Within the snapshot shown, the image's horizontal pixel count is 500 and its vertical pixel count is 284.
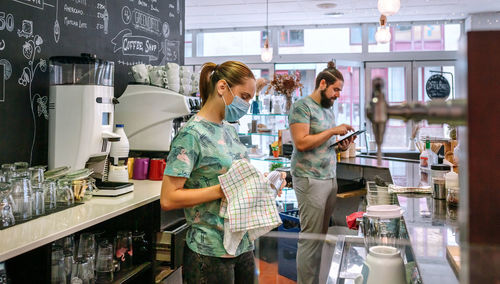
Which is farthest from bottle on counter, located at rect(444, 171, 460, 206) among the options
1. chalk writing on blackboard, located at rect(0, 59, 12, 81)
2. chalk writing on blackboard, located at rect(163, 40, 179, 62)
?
chalk writing on blackboard, located at rect(163, 40, 179, 62)

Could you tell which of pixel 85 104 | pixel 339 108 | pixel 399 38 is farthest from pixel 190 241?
pixel 399 38

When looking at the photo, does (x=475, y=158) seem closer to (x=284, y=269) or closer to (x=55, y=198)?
(x=55, y=198)

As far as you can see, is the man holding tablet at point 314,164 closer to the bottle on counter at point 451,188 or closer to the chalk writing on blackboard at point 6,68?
the bottle on counter at point 451,188

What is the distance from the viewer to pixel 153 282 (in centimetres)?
254

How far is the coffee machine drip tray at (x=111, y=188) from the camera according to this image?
242 cm

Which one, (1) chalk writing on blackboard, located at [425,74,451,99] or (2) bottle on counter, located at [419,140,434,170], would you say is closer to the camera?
(2) bottle on counter, located at [419,140,434,170]

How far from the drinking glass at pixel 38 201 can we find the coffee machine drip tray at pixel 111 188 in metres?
0.47

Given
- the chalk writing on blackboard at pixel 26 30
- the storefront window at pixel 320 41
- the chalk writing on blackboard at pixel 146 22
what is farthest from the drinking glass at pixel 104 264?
the storefront window at pixel 320 41

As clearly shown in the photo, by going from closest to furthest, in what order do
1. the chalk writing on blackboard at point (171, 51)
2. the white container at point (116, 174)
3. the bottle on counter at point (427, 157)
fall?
the white container at point (116, 174)
the bottle on counter at point (427, 157)
the chalk writing on blackboard at point (171, 51)

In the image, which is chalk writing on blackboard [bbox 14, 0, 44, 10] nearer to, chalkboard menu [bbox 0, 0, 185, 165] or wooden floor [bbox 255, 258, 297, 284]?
chalkboard menu [bbox 0, 0, 185, 165]

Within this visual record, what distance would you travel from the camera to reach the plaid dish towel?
5.43ft

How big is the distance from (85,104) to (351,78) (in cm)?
702

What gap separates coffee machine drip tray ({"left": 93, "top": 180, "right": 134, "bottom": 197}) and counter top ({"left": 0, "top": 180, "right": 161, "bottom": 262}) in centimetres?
3

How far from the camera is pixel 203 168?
1.74 m
